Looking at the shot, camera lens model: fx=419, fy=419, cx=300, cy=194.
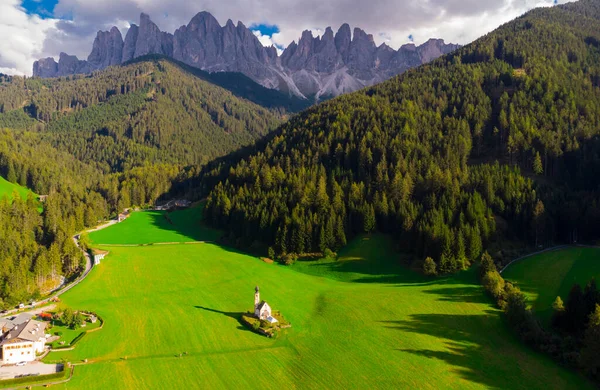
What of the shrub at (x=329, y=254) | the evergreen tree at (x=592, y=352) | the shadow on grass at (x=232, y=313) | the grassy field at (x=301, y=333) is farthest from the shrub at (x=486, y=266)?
the shadow on grass at (x=232, y=313)

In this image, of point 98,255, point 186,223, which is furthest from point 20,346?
point 186,223

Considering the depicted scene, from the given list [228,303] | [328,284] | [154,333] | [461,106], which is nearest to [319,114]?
[461,106]

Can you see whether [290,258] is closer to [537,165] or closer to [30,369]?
[30,369]

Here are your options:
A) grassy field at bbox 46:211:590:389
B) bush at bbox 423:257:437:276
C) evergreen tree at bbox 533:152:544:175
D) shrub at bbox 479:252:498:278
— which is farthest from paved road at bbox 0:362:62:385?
evergreen tree at bbox 533:152:544:175

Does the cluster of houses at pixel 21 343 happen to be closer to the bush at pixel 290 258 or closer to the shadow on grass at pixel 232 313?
the shadow on grass at pixel 232 313

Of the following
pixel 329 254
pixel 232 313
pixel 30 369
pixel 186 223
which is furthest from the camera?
pixel 186 223

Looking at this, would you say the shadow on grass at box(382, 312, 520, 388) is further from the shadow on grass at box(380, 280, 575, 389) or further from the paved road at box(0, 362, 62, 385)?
the paved road at box(0, 362, 62, 385)

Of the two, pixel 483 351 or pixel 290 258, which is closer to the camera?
pixel 483 351
